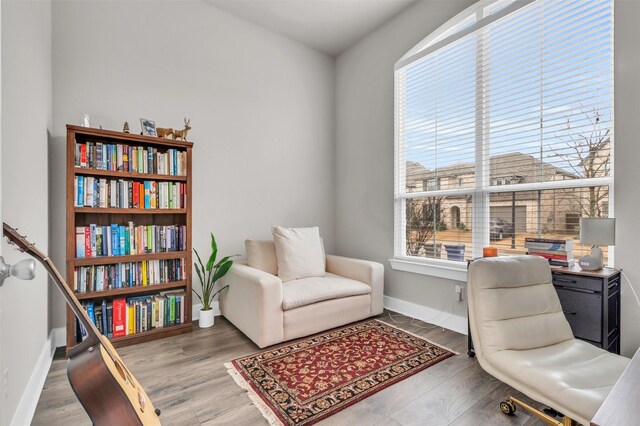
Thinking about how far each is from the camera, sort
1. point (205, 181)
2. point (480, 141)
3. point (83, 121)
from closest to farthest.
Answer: point (83, 121)
point (480, 141)
point (205, 181)

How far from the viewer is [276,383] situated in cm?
191

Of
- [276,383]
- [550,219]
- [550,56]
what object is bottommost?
[276,383]

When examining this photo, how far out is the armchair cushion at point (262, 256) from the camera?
9.80 feet

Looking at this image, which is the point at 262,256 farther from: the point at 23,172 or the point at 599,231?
the point at 599,231

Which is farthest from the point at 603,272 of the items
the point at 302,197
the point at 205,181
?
the point at 205,181

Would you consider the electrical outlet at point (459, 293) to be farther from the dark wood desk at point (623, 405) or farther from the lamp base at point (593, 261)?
the dark wood desk at point (623, 405)

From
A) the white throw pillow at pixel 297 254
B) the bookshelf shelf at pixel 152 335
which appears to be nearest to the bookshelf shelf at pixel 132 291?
the bookshelf shelf at pixel 152 335

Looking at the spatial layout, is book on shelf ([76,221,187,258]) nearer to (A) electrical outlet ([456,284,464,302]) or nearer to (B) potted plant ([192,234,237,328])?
(B) potted plant ([192,234,237,328])

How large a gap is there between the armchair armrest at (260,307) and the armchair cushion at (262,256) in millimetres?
313

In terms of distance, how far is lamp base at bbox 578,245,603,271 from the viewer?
191 cm

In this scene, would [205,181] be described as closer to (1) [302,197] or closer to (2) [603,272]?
(1) [302,197]

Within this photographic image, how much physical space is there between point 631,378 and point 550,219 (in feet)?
5.69

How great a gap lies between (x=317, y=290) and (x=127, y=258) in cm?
151

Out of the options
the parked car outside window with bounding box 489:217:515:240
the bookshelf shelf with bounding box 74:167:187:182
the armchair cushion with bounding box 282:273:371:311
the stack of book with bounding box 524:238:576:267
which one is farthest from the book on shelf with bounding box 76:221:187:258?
the stack of book with bounding box 524:238:576:267
